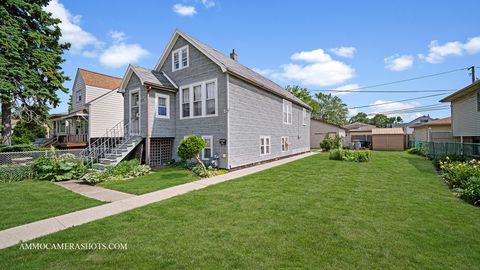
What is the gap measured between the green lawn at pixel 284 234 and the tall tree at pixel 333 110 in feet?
173

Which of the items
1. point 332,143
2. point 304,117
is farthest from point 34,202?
point 332,143

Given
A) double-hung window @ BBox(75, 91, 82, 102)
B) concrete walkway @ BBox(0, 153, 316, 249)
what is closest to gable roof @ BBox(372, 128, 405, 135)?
concrete walkway @ BBox(0, 153, 316, 249)

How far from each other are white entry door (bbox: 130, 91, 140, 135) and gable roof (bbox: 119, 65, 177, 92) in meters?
1.09

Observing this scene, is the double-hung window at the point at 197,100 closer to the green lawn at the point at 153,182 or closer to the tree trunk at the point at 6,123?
the green lawn at the point at 153,182

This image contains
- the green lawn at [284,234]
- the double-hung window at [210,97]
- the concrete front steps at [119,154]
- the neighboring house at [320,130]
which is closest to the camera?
the green lawn at [284,234]

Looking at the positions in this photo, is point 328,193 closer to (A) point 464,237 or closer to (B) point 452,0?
(A) point 464,237

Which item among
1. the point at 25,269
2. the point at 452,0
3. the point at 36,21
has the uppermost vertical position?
the point at 36,21

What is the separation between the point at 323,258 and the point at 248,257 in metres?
1.15

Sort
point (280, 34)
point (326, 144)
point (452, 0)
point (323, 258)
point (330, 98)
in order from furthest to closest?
point (330, 98), point (326, 144), point (280, 34), point (452, 0), point (323, 258)

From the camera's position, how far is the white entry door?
43.0ft

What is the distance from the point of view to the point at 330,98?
56938 millimetres

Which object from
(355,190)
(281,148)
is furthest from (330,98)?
(355,190)

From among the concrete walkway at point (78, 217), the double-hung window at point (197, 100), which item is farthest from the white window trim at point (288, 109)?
→ the concrete walkway at point (78, 217)

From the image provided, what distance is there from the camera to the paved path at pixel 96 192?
22.5 feet
